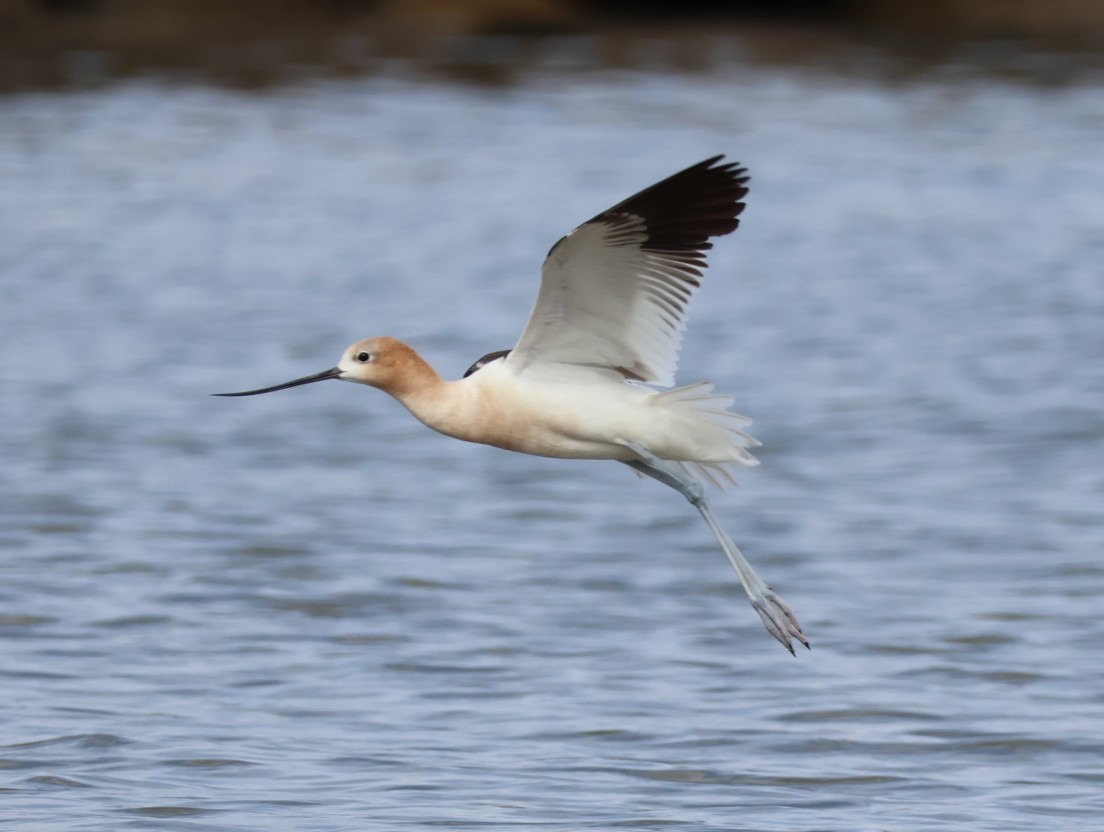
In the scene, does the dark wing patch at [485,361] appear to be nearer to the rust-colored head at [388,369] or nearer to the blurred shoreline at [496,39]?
the rust-colored head at [388,369]

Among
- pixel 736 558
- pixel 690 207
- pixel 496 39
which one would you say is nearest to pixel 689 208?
pixel 690 207

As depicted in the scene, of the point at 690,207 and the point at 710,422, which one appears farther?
the point at 710,422

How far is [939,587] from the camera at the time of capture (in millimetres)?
11164

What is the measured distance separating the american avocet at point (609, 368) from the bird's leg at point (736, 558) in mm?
11

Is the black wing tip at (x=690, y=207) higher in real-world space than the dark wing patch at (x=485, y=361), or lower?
higher

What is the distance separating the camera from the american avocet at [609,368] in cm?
717

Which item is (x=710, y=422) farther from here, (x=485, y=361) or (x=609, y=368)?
(x=485, y=361)

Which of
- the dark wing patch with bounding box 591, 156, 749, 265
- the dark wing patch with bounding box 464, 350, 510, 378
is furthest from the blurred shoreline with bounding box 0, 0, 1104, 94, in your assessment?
the dark wing patch with bounding box 591, 156, 749, 265

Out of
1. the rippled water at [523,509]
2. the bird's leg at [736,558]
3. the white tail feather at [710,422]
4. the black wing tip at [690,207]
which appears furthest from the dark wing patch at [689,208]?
the rippled water at [523,509]

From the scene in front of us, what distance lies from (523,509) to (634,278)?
218 inches

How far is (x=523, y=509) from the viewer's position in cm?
1280

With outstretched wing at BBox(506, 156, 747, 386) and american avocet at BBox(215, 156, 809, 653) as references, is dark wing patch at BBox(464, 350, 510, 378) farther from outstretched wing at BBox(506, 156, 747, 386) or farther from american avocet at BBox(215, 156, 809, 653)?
outstretched wing at BBox(506, 156, 747, 386)

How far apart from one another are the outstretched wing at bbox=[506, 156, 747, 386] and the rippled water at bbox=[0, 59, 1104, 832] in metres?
1.77

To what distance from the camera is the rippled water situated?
28.7 ft
